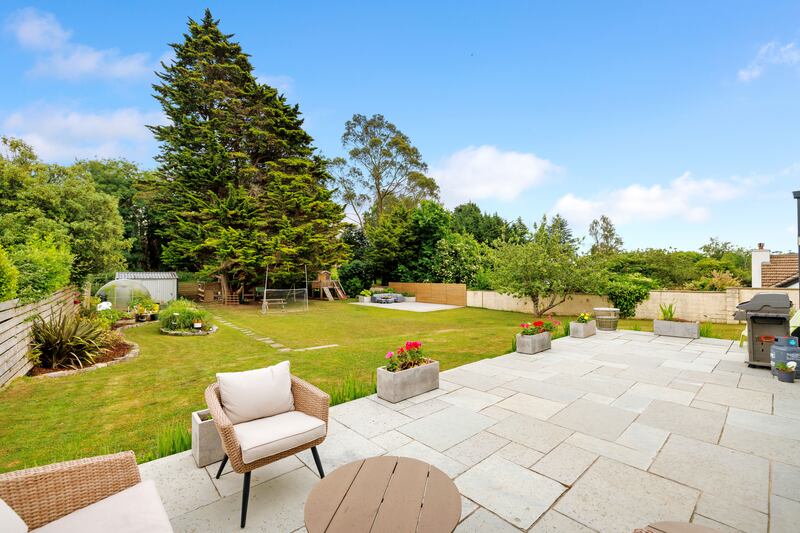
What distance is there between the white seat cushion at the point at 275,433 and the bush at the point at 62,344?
5.65 meters

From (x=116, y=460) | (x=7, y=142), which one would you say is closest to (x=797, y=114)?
(x=116, y=460)

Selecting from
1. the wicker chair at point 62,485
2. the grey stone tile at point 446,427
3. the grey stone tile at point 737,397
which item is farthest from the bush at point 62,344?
the grey stone tile at point 737,397

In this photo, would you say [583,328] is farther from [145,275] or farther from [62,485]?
[145,275]

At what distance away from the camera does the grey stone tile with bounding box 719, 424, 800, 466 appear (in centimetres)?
286

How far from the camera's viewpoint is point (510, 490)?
2.40 meters

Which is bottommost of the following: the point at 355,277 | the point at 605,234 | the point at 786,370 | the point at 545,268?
the point at 786,370

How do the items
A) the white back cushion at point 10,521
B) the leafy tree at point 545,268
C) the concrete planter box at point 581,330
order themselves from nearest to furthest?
the white back cushion at point 10,521, the concrete planter box at point 581,330, the leafy tree at point 545,268

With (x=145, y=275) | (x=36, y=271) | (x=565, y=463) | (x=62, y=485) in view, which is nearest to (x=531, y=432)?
(x=565, y=463)

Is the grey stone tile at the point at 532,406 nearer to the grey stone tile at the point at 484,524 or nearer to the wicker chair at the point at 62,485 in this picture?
the grey stone tile at the point at 484,524

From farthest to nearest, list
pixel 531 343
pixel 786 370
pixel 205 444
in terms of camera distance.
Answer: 1. pixel 531 343
2. pixel 786 370
3. pixel 205 444

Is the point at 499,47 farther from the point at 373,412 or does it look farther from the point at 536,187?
the point at 373,412

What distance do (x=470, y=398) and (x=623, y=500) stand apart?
2.06m

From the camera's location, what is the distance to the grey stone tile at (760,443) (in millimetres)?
2855

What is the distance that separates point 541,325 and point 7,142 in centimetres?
1792
